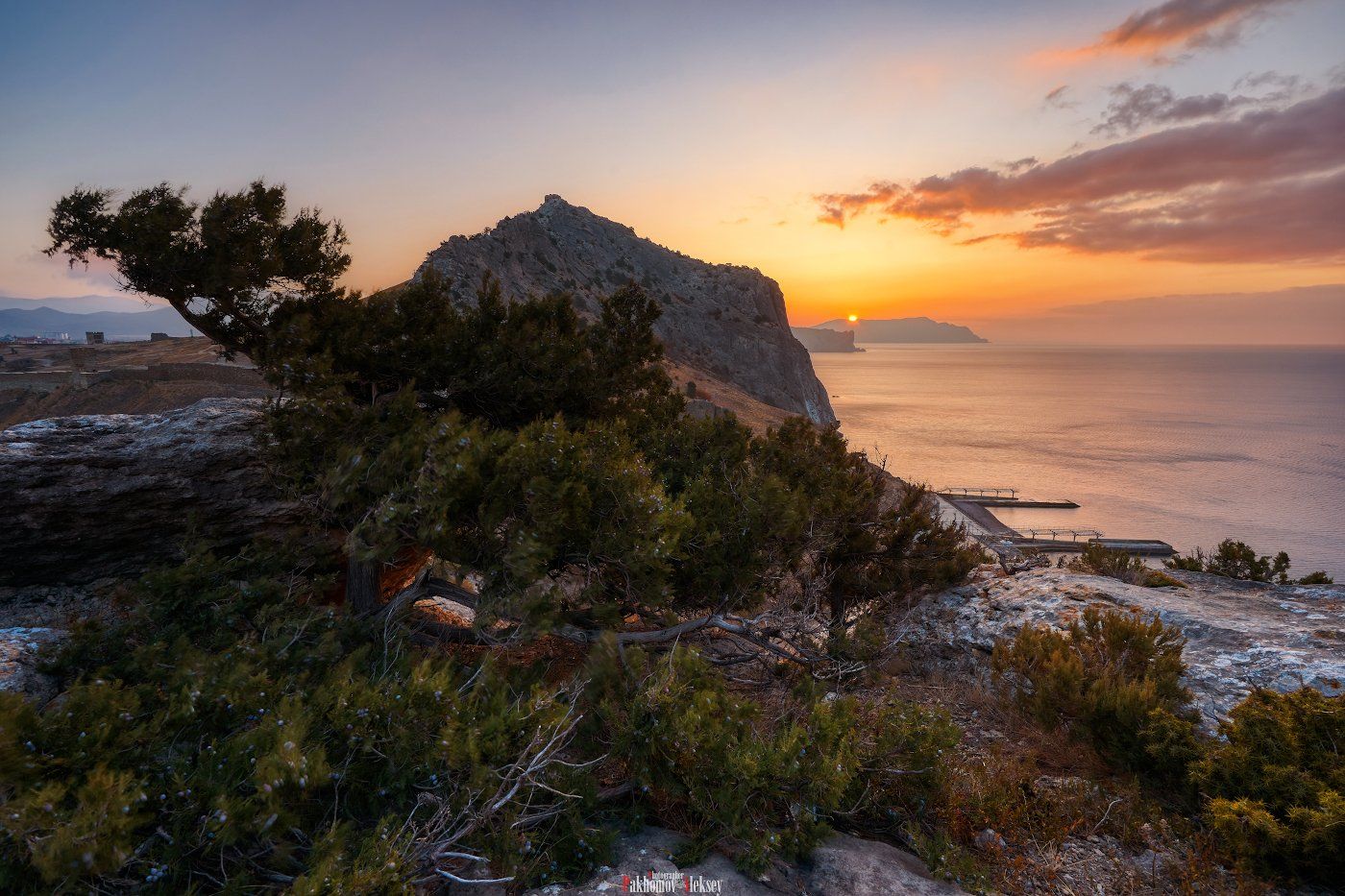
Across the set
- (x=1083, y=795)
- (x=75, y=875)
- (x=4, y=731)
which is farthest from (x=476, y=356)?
(x=1083, y=795)

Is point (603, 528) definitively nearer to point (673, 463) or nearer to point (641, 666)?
point (641, 666)

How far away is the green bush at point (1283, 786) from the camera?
12.7 feet

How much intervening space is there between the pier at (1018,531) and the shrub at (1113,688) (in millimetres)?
21244

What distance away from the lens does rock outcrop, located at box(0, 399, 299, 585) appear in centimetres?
754

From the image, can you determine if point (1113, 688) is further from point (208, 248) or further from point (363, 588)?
point (208, 248)

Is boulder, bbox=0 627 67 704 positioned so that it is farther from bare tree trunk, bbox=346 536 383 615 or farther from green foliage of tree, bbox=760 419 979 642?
green foliage of tree, bbox=760 419 979 642

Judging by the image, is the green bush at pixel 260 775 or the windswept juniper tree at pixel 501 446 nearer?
the green bush at pixel 260 775

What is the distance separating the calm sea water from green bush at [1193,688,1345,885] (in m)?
10.1

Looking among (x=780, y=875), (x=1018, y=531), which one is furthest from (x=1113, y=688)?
(x=1018, y=531)

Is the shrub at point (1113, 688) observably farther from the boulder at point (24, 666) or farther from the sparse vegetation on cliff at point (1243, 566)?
the boulder at point (24, 666)

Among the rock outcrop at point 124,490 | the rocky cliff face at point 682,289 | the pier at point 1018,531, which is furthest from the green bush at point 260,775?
the rocky cliff face at point 682,289

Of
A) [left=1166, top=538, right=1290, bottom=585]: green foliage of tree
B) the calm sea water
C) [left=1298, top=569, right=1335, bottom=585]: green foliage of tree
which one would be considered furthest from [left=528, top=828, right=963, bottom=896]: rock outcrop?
the calm sea water

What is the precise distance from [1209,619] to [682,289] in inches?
3082

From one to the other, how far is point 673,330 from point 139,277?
67870 millimetres
